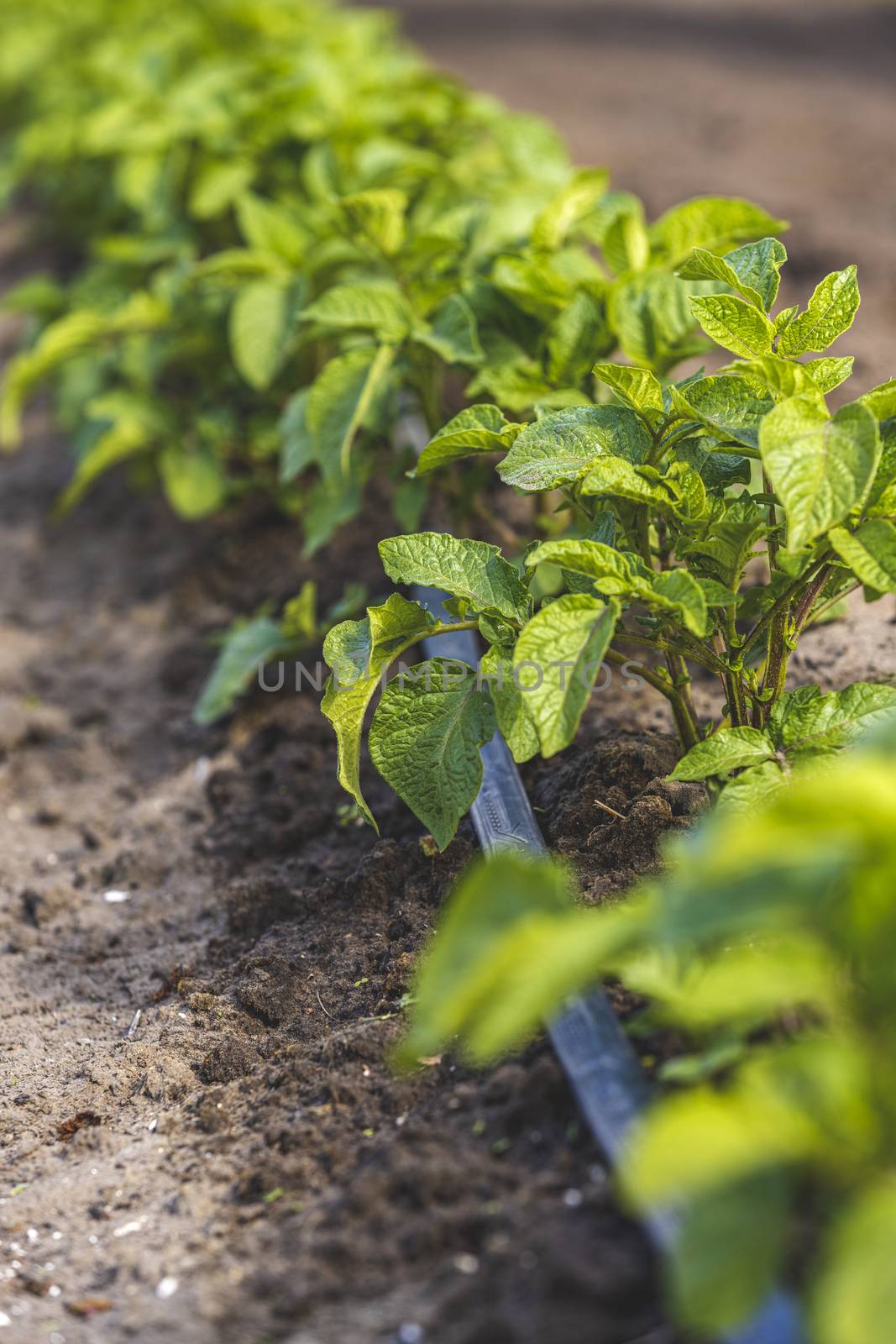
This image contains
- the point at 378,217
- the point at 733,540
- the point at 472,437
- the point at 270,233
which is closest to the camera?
the point at 733,540

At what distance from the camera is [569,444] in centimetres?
165

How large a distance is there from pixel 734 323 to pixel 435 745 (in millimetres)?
693

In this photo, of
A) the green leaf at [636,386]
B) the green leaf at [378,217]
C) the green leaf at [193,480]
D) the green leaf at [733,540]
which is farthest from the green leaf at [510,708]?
the green leaf at [193,480]

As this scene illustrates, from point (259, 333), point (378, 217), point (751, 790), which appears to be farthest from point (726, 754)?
point (259, 333)

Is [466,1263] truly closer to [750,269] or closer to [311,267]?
[750,269]

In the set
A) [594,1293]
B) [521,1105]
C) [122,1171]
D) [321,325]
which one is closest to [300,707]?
[321,325]

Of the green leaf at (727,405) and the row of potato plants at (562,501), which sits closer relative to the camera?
the row of potato plants at (562,501)

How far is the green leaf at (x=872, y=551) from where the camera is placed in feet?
4.69

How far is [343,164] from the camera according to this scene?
3.18m


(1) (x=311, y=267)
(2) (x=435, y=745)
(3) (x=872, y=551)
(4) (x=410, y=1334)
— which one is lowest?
(4) (x=410, y=1334)

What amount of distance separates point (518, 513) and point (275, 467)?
0.84m

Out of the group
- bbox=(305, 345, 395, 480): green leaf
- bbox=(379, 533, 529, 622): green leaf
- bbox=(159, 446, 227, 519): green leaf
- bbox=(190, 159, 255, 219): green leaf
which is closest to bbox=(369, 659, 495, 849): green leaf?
bbox=(379, 533, 529, 622): green leaf

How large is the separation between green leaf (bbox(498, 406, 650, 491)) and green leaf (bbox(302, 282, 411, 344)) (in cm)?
64

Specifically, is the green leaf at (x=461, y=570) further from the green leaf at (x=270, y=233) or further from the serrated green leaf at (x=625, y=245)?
the green leaf at (x=270, y=233)
